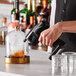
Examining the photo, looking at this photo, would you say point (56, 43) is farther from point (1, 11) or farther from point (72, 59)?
point (1, 11)

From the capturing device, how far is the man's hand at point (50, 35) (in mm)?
1155

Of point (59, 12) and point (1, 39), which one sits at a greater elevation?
point (59, 12)

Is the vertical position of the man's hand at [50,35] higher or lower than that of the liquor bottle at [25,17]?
lower

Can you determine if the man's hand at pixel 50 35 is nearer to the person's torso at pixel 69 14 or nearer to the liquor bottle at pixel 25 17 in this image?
the person's torso at pixel 69 14

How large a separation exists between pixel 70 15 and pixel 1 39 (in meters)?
0.90

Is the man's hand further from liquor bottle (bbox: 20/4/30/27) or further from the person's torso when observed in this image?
liquor bottle (bbox: 20/4/30/27)

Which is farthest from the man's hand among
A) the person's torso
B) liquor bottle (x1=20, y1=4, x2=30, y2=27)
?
liquor bottle (x1=20, y1=4, x2=30, y2=27)

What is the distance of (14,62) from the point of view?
129 centimetres

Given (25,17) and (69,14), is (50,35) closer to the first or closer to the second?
(69,14)

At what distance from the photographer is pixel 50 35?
118 cm

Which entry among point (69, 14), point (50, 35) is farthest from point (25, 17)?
point (50, 35)

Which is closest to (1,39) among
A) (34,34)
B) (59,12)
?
(59,12)

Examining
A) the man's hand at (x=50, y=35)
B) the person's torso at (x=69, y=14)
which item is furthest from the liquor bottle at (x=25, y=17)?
the man's hand at (x=50, y=35)

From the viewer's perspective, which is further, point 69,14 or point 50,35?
point 69,14
